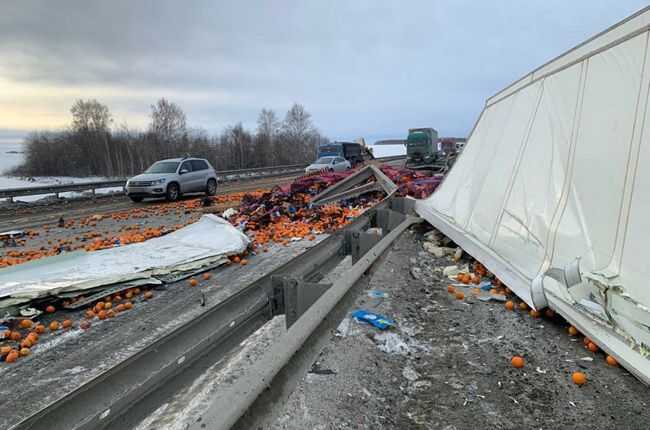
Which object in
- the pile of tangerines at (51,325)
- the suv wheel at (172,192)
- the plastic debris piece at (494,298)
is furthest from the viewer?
the suv wheel at (172,192)

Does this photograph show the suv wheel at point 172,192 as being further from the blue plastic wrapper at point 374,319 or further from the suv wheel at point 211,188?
the blue plastic wrapper at point 374,319

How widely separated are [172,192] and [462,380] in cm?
1725

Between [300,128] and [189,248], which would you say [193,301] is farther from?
[300,128]

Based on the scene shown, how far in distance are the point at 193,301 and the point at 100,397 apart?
376 centimetres

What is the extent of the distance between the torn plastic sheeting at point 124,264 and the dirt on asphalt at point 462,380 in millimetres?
3674

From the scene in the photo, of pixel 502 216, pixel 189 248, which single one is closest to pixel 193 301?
pixel 189 248

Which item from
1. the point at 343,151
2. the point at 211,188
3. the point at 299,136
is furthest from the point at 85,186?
the point at 299,136

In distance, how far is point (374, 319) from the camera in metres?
3.79

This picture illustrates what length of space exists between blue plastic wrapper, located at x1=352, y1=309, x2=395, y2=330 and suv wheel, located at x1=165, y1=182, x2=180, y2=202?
1568 cm

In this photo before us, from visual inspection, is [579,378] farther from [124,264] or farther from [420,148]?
[420,148]

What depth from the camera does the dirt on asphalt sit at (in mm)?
2477

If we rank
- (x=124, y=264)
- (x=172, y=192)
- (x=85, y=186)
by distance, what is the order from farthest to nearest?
(x=85, y=186) → (x=172, y=192) → (x=124, y=264)

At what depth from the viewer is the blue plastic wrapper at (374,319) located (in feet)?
12.2

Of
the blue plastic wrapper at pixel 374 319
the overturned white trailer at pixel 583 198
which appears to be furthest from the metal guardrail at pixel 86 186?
the overturned white trailer at pixel 583 198
